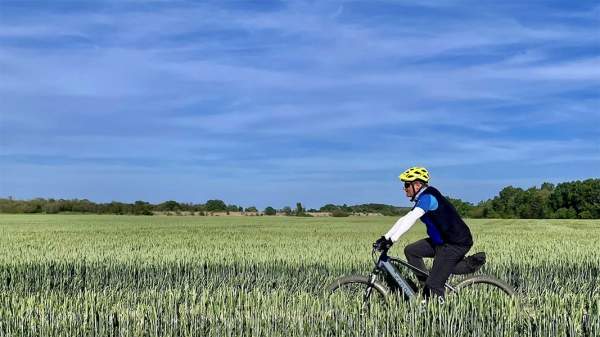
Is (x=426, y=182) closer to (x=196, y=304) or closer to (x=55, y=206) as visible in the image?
(x=196, y=304)

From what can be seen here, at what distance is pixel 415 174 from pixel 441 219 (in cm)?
67

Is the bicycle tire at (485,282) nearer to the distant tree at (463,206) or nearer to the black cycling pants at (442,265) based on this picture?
the black cycling pants at (442,265)

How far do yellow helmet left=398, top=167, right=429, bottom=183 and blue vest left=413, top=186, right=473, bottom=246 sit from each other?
15cm

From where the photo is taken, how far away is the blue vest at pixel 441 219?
8.20 m

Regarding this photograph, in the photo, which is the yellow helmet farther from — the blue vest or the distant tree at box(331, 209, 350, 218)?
the distant tree at box(331, 209, 350, 218)

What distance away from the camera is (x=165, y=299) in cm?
714

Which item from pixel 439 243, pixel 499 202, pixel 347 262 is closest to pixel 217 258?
pixel 347 262

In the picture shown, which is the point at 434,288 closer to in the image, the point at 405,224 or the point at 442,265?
the point at 442,265

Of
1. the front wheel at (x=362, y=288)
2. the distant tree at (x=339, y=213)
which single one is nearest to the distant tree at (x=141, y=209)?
the distant tree at (x=339, y=213)

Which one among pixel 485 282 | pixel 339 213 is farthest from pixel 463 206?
pixel 485 282

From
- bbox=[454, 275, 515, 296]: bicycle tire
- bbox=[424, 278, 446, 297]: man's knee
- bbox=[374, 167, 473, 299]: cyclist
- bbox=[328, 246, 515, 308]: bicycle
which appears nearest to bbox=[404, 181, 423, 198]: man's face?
bbox=[374, 167, 473, 299]: cyclist

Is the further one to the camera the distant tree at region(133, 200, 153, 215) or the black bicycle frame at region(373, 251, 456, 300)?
the distant tree at region(133, 200, 153, 215)

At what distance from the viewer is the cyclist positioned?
8.12 meters

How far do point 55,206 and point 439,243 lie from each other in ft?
240
